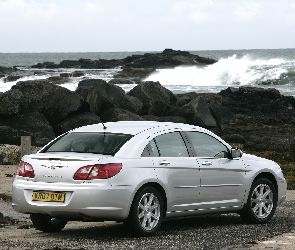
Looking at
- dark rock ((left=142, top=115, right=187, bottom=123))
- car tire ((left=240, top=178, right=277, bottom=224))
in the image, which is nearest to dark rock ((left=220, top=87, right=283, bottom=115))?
dark rock ((left=142, top=115, right=187, bottom=123))

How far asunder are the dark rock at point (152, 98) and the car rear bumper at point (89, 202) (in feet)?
73.3

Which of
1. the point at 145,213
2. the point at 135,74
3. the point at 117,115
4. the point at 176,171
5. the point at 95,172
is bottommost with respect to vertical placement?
the point at 135,74

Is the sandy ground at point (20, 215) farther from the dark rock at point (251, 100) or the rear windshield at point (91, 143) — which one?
the dark rock at point (251, 100)

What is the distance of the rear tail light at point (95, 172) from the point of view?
9578mm

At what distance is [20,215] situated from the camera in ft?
43.9

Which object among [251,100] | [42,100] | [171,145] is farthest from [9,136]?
[251,100]

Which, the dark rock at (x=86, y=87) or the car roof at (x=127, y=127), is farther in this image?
the dark rock at (x=86, y=87)

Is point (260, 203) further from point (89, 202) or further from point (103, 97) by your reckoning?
point (103, 97)

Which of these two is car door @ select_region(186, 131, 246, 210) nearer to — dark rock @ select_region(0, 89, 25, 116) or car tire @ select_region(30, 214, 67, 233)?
car tire @ select_region(30, 214, 67, 233)

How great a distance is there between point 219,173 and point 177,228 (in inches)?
36.4

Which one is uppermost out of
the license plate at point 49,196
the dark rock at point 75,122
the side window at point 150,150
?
the side window at point 150,150

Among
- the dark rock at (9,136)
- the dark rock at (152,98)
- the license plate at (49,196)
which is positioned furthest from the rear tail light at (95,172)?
the dark rock at (152,98)

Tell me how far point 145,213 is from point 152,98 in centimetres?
2277

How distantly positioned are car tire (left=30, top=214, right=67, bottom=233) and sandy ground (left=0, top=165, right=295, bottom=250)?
238 centimetres
